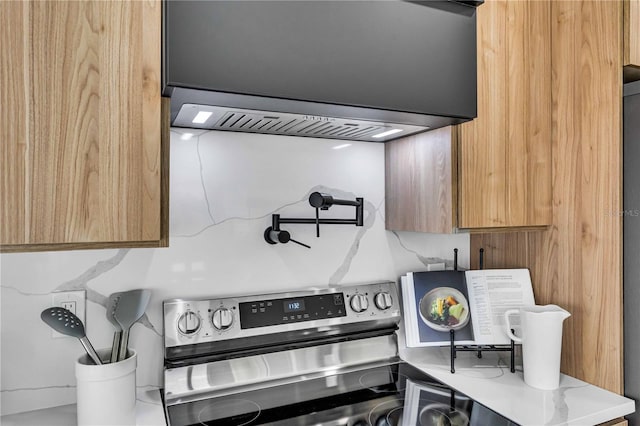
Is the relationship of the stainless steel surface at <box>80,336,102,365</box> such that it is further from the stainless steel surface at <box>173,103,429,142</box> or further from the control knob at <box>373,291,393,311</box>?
the control knob at <box>373,291,393,311</box>

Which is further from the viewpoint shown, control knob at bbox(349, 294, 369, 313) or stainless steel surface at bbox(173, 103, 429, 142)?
control knob at bbox(349, 294, 369, 313)

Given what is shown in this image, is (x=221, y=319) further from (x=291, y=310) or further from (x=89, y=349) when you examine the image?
(x=89, y=349)

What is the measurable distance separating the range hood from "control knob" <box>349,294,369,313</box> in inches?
22.4

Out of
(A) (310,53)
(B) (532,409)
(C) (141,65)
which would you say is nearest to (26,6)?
(C) (141,65)

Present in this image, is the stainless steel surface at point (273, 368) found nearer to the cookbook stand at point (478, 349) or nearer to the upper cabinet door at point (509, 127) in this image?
the cookbook stand at point (478, 349)

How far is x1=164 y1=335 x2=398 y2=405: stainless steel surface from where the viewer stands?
4.01 ft

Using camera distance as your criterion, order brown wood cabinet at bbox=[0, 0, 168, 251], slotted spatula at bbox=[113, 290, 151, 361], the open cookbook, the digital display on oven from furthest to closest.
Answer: the open cookbook → the digital display on oven → slotted spatula at bbox=[113, 290, 151, 361] → brown wood cabinet at bbox=[0, 0, 168, 251]

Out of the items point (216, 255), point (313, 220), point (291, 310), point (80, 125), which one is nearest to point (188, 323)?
point (216, 255)

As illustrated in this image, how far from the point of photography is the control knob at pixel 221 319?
4.13 ft

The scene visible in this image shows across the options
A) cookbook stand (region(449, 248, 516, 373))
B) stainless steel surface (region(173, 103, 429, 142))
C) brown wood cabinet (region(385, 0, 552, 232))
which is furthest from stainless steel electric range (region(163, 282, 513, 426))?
stainless steel surface (region(173, 103, 429, 142))

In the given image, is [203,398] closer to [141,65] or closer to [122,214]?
[122,214]

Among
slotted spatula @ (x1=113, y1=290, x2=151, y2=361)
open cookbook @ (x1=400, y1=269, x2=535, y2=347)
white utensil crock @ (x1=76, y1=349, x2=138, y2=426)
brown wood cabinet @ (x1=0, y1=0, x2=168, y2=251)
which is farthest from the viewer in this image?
open cookbook @ (x1=400, y1=269, x2=535, y2=347)

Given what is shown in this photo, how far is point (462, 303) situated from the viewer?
151 centimetres

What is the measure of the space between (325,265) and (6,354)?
918 millimetres
